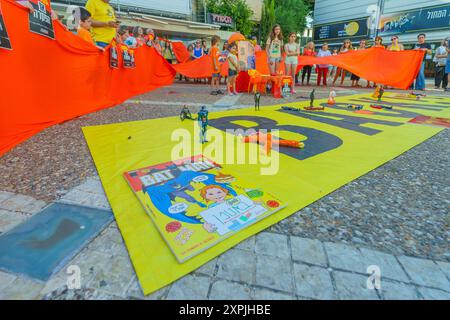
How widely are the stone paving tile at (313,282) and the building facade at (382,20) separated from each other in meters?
18.5

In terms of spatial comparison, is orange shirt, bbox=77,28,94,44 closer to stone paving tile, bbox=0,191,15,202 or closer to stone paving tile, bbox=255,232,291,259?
stone paving tile, bbox=0,191,15,202

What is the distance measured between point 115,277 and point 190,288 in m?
0.37

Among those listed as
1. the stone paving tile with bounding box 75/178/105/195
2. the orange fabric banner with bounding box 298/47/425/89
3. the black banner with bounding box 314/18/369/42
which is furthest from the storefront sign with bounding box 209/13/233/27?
the stone paving tile with bounding box 75/178/105/195

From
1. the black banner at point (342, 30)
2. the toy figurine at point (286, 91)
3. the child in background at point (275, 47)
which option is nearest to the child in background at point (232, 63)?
the child in background at point (275, 47)

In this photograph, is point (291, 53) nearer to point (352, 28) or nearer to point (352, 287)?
point (352, 287)

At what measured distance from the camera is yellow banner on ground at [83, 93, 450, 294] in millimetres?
1361

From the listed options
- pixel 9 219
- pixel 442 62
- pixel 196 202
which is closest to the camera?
pixel 9 219

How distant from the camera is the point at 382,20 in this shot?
19.9 meters

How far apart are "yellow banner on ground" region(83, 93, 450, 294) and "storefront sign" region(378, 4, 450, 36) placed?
17.6 m

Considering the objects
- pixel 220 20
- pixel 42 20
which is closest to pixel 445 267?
pixel 42 20
